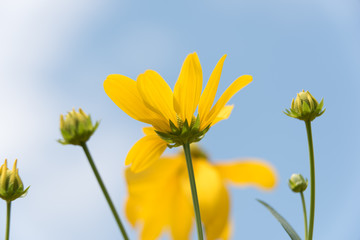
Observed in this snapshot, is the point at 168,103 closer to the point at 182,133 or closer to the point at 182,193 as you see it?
the point at 182,133

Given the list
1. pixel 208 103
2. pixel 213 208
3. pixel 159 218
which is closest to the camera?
pixel 208 103

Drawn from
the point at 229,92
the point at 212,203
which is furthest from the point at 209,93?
the point at 212,203

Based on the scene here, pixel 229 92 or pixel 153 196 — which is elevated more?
pixel 229 92

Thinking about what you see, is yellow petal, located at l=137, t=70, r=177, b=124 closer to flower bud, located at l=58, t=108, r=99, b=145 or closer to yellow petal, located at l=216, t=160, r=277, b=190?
flower bud, located at l=58, t=108, r=99, b=145

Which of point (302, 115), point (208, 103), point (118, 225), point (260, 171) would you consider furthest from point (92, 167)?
A: point (260, 171)

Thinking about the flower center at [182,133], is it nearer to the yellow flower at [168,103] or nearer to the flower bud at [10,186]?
the yellow flower at [168,103]

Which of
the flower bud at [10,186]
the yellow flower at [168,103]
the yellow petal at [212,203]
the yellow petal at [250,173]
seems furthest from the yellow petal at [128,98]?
the yellow petal at [250,173]

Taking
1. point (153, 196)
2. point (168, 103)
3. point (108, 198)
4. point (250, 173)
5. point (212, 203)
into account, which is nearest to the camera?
point (108, 198)

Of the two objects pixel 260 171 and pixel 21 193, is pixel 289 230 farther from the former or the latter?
pixel 260 171
